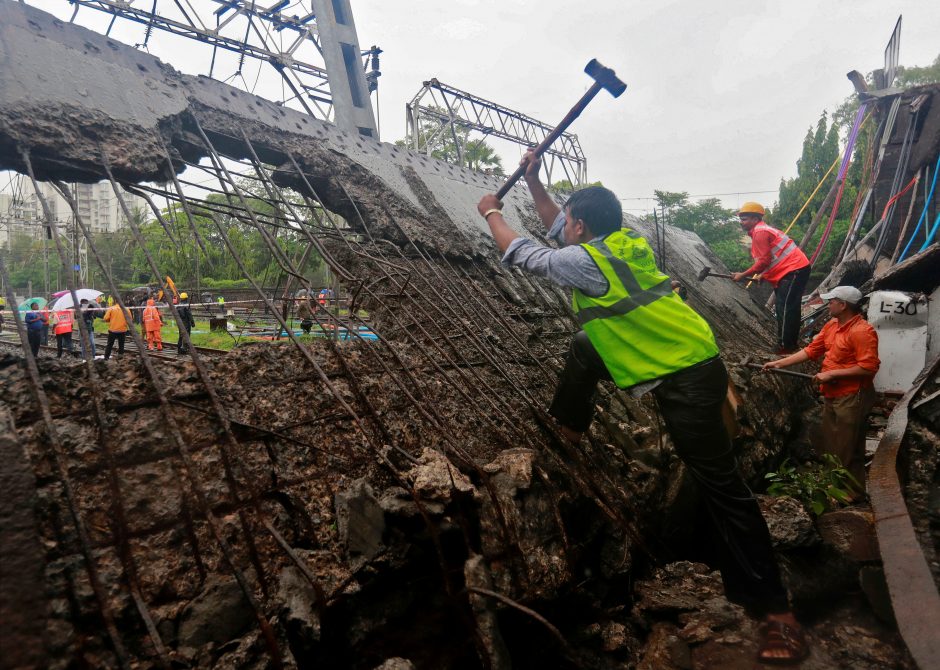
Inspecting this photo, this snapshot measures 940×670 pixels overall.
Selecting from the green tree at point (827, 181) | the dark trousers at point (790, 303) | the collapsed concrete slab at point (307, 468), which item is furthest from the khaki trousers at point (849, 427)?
the green tree at point (827, 181)

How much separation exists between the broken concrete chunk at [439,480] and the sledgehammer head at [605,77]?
2158mm

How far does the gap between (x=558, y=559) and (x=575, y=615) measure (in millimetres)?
293

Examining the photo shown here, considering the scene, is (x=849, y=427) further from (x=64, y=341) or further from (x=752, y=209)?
(x=64, y=341)

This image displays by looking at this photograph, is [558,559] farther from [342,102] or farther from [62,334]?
[62,334]

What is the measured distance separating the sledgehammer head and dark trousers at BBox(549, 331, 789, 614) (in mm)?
1573

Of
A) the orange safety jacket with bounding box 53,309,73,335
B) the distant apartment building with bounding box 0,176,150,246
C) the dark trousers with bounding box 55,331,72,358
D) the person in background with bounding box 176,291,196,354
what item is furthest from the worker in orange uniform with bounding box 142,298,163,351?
the dark trousers with bounding box 55,331,72,358

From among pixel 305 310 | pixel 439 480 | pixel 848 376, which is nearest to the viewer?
pixel 439 480

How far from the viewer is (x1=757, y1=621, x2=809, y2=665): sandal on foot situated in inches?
84.3

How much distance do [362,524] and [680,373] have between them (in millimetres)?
1420

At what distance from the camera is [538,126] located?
15281mm

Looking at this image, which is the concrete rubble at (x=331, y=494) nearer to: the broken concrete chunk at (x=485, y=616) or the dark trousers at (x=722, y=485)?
the broken concrete chunk at (x=485, y=616)

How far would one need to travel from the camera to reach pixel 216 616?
1.60m

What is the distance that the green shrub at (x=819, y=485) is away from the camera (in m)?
3.83

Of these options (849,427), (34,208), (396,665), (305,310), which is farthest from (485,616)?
(34,208)
